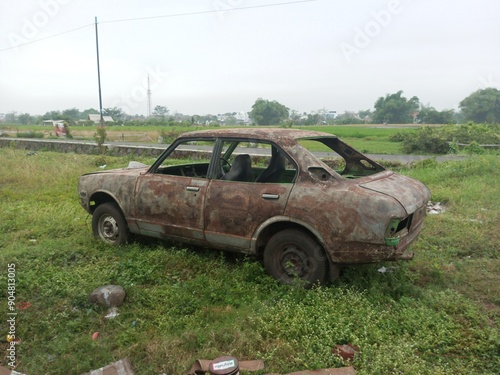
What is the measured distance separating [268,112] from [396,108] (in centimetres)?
2079

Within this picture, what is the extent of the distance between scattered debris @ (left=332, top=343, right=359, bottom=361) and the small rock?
203 cm

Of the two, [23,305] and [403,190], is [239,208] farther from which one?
[23,305]

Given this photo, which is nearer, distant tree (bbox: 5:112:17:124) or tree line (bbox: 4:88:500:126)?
tree line (bbox: 4:88:500:126)

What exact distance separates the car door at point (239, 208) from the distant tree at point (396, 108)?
52.3 meters

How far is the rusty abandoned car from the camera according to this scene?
3.61m

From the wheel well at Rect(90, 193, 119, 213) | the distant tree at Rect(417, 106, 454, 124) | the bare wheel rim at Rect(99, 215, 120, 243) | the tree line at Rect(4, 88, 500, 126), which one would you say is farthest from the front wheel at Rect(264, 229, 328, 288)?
the distant tree at Rect(417, 106, 454, 124)

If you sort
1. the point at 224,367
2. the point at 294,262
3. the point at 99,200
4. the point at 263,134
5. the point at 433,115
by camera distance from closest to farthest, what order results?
the point at 224,367
the point at 294,262
the point at 263,134
the point at 99,200
the point at 433,115

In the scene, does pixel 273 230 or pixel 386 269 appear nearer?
pixel 273 230

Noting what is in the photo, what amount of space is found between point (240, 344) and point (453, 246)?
3.51m

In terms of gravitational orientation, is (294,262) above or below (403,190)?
below

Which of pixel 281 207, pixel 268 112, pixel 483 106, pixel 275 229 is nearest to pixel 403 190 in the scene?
pixel 281 207

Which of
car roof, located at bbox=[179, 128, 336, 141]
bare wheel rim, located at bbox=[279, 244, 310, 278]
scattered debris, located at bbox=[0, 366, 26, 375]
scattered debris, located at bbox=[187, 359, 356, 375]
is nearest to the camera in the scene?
scattered debris, located at bbox=[187, 359, 356, 375]

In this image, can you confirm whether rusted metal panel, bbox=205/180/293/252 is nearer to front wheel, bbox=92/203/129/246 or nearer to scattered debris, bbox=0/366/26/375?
front wheel, bbox=92/203/129/246

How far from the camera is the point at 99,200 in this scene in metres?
5.57
